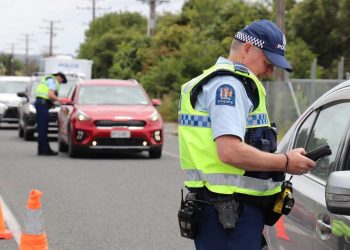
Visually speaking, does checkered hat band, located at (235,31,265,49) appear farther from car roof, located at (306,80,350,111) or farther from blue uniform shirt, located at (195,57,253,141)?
car roof, located at (306,80,350,111)

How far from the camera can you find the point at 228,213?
12.7ft

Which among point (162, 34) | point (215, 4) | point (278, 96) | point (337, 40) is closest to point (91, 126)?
point (278, 96)

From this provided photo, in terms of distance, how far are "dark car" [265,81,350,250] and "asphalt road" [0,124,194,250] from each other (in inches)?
139

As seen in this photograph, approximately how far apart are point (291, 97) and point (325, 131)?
22.2 meters

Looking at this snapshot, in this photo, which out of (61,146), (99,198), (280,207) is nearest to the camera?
(280,207)

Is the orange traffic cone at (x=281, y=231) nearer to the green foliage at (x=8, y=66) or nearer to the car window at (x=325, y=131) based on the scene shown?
the car window at (x=325, y=131)

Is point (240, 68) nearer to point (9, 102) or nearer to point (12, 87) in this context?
point (9, 102)

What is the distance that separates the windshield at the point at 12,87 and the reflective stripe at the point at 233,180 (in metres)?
28.5

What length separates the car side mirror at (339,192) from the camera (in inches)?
126

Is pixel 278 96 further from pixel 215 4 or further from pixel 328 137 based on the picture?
pixel 215 4

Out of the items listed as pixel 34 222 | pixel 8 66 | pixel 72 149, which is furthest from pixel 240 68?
pixel 8 66

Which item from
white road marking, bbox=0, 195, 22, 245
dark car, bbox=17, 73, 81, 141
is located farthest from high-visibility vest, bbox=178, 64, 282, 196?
dark car, bbox=17, 73, 81, 141

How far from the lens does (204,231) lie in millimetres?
4008

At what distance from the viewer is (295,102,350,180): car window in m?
4.50
